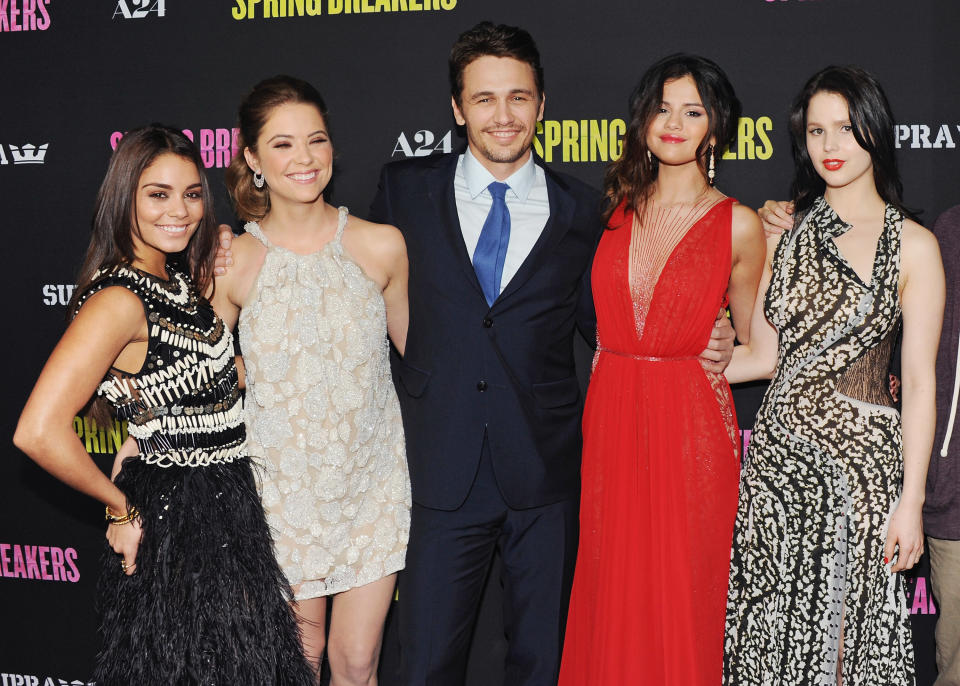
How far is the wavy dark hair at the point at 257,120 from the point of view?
2.32 metres

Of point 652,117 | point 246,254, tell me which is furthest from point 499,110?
point 246,254

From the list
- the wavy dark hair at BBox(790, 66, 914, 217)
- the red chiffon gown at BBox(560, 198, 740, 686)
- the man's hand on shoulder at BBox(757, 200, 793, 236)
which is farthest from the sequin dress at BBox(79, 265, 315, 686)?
the wavy dark hair at BBox(790, 66, 914, 217)

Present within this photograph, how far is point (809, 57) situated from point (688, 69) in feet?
2.28

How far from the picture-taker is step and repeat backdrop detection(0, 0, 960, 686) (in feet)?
9.53

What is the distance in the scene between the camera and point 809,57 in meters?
2.91

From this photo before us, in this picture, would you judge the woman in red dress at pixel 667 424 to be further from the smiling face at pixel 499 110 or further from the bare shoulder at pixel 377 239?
the bare shoulder at pixel 377 239

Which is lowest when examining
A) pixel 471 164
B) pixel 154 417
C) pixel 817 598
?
pixel 817 598

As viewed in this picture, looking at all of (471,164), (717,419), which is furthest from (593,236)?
(717,419)

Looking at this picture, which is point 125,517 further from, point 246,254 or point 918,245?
point 918,245

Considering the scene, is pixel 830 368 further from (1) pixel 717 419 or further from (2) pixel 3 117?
(2) pixel 3 117

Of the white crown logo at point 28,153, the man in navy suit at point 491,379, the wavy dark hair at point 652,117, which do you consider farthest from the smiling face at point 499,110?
the white crown logo at point 28,153

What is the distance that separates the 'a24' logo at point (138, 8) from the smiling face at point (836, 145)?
2333 millimetres

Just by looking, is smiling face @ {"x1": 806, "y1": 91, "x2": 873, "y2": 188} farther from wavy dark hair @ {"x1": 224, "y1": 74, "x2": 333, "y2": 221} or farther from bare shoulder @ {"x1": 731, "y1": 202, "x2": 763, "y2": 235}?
wavy dark hair @ {"x1": 224, "y1": 74, "x2": 333, "y2": 221}

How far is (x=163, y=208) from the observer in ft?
6.98
